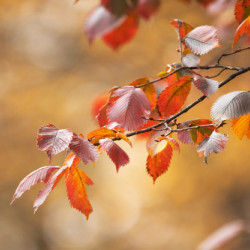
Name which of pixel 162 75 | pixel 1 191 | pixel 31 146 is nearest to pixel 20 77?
pixel 31 146

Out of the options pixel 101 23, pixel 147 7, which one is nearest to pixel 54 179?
pixel 101 23

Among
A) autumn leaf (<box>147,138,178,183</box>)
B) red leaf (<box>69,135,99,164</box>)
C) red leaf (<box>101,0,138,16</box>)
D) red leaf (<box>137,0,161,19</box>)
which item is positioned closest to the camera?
red leaf (<box>69,135,99,164</box>)

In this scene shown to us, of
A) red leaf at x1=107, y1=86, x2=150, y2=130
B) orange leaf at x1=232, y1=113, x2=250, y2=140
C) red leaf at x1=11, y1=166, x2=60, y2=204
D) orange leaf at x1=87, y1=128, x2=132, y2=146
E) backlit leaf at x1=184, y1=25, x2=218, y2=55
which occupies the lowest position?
orange leaf at x1=232, y1=113, x2=250, y2=140

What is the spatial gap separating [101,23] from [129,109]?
452 millimetres

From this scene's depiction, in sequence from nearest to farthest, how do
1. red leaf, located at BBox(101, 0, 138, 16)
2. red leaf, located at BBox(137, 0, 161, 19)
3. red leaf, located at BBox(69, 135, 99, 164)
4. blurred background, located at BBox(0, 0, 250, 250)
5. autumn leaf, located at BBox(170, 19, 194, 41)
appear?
red leaf, located at BBox(69, 135, 99, 164) → autumn leaf, located at BBox(170, 19, 194, 41) → red leaf, located at BBox(101, 0, 138, 16) → red leaf, located at BBox(137, 0, 161, 19) → blurred background, located at BBox(0, 0, 250, 250)

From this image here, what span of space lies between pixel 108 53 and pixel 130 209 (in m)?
1.95

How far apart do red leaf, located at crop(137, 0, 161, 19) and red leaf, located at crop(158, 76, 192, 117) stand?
0.49 metres

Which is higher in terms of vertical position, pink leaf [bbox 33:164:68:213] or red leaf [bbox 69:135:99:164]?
red leaf [bbox 69:135:99:164]

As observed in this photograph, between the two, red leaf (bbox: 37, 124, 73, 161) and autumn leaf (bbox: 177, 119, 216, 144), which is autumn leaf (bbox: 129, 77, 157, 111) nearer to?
autumn leaf (bbox: 177, 119, 216, 144)

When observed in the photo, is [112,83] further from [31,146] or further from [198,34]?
[198,34]

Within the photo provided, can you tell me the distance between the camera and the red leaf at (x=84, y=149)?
0.62 metres

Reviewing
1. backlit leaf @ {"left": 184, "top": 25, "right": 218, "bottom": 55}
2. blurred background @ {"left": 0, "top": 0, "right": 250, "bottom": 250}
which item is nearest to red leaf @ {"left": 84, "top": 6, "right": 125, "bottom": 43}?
backlit leaf @ {"left": 184, "top": 25, "right": 218, "bottom": 55}

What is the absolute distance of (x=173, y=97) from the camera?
782mm

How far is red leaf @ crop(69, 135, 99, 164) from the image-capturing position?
616mm
